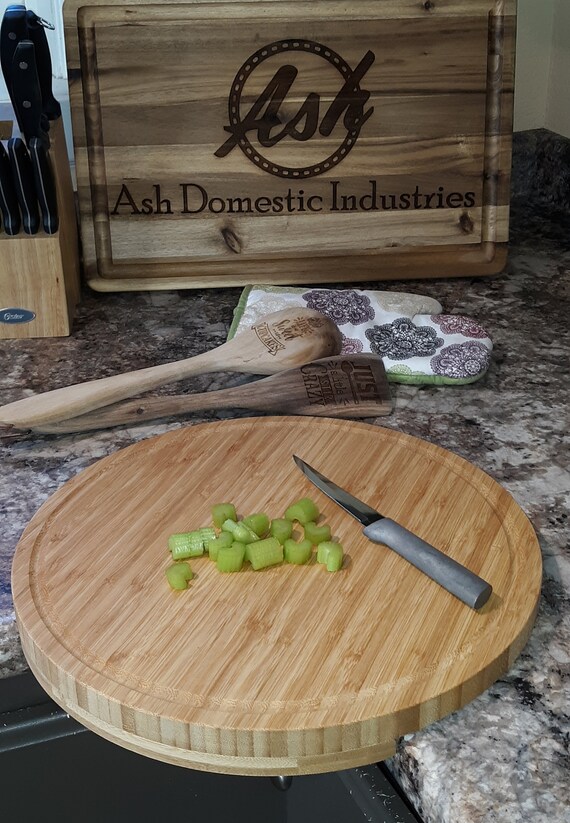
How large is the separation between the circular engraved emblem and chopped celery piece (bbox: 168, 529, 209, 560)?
70 cm

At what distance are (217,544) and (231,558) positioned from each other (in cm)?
2

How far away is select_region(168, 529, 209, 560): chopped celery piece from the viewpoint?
81 cm

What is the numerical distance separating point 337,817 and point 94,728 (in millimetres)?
261

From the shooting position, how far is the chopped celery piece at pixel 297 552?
2.59 ft

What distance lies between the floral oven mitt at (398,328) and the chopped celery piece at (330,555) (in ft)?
1.23

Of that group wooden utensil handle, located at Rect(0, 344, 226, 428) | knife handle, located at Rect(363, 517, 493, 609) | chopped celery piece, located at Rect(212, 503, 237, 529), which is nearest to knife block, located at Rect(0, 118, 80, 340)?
wooden utensil handle, located at Rect(0, 344, 226, 428)

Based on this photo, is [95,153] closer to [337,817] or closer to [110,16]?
[110,16]

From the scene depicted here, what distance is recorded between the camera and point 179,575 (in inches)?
30.3

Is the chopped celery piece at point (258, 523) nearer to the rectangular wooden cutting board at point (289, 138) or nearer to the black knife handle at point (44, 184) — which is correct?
the black knife handle at point (44, 184)

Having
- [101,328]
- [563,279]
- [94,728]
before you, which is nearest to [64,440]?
[101,328]

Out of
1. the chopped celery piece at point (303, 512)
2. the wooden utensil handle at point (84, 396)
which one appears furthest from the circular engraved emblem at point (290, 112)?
the chopped celery piece at point (303, 512)

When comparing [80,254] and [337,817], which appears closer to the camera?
[337,817]

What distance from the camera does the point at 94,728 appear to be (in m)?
0.70

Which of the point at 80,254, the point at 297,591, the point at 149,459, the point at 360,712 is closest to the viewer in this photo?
the point at 360,712
